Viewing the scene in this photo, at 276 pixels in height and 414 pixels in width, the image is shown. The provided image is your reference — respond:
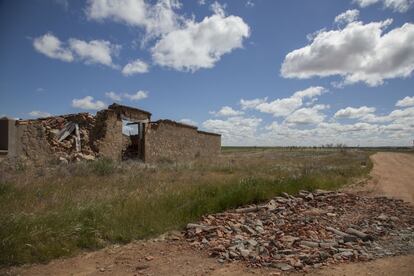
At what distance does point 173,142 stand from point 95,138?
5.77m

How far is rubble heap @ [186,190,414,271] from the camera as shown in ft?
18.0

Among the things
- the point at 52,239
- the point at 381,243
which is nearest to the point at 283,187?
the point at 381,243

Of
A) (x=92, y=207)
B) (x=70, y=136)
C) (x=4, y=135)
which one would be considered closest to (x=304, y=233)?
(x=92, y=207)

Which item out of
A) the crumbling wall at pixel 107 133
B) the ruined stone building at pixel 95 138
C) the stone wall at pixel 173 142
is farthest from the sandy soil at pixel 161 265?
the stone wall at pixel 173 142

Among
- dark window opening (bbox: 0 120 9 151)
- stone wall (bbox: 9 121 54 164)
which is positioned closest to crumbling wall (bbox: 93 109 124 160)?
stone wall (bbox: 9 121 54 164)

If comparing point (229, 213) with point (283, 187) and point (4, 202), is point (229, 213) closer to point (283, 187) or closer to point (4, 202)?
point (283, 187)

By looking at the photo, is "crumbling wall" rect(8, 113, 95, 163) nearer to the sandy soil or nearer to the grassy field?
the grassy field

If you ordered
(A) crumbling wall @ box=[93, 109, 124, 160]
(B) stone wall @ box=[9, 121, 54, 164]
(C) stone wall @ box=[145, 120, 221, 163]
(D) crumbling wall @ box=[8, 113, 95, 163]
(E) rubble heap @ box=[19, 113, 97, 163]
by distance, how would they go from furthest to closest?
(C) stone wall @ box=[145, 120, 221, 163] → (A) crumbling wall @ box=[93, 109, 124, 160] → (E) rubble heap @ box=[19, 113, 97, 163] → (D) crumbling wall @ box=[8, 113, 95, 163] → (B) stone wall @ box=[9, 121, 54, 164]

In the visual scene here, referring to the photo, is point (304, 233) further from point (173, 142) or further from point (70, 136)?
point (173, 142)

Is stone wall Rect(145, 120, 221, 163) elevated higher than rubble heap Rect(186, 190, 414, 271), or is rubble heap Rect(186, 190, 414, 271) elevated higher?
stone wall Rect(145, 120, 221, 163)

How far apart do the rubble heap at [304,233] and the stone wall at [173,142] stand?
39.1 feet

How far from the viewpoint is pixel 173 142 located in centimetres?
2284

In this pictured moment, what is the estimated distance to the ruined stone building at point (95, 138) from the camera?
49.5ft

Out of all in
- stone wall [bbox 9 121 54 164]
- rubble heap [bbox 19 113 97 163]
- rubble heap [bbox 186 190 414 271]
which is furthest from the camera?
rubble heap [bbox 19 113 97 163]
